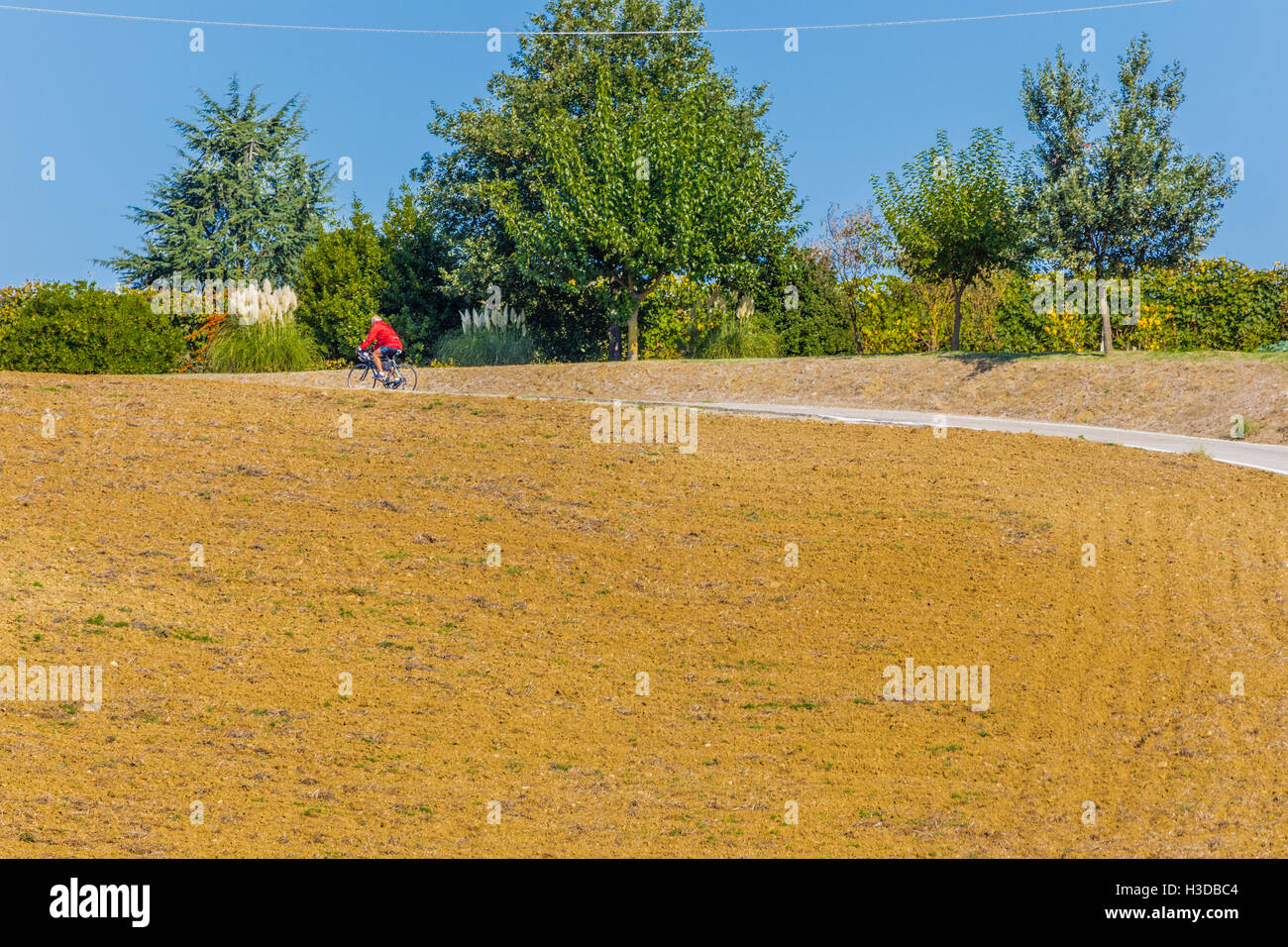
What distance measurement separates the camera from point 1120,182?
83.0 ft

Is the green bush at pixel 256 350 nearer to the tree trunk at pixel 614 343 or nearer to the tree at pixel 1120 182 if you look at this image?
the tree trunk at pixel 614 343

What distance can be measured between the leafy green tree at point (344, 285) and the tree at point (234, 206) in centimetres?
760

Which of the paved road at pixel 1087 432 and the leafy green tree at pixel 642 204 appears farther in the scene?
the leafy green tree at pixel 642 204

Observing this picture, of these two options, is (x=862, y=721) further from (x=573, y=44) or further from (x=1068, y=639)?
(x=573, y=44)

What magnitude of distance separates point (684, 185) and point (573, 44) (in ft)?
34.2

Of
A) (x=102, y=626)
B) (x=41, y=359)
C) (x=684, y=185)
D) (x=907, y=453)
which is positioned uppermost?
(x=684, y=185)

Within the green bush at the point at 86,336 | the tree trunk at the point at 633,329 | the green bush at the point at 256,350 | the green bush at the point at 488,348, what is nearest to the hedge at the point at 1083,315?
the tree trunk at the point at 633,329

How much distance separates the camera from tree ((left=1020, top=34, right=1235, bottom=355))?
995 inches

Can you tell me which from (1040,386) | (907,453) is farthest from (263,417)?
(1040,386)

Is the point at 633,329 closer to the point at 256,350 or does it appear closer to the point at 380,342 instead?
the point at 256,350

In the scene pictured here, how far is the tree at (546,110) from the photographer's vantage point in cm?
3766

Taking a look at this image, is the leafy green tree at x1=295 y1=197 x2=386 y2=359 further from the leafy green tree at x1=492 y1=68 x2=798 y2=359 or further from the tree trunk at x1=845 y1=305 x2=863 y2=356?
the tree trunk at x1=845 y1=305 x2=863 y2=356
